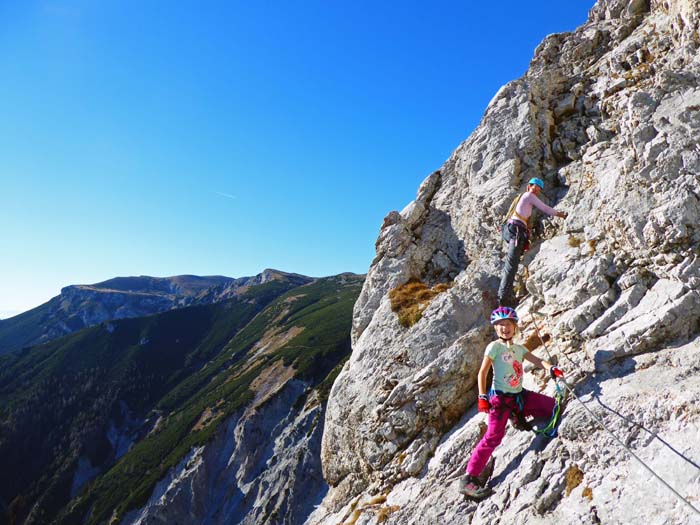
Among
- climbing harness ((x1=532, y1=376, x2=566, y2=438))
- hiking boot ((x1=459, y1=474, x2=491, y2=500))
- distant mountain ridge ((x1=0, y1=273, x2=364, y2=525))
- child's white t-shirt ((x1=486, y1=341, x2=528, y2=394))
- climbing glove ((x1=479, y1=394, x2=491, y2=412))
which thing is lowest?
distant mountain ridge ((x1=0, y1=273, x2=364, y2=525))

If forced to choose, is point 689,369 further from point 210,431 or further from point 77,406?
point 77,406

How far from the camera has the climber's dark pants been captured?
48.4 feet

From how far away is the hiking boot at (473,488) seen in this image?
33.3ft

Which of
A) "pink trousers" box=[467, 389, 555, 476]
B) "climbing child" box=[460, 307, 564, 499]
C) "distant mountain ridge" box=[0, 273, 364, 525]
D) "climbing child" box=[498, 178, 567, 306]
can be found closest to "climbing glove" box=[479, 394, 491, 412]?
"climbing child" box=[460, 307, 564, 499]

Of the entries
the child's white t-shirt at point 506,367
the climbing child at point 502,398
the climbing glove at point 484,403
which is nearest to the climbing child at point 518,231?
the climbing child at point 502,398

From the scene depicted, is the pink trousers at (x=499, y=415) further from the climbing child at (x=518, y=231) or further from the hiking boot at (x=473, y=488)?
the climbing child at (x=518, y=231)

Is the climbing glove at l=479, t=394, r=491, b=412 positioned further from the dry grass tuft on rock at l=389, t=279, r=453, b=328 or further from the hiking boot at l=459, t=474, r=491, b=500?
the dry grass tuft on rock at l=389, t=279, r=453, b=328

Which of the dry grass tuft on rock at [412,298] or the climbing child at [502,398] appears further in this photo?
the dry grass tuft on rock at [412,298]

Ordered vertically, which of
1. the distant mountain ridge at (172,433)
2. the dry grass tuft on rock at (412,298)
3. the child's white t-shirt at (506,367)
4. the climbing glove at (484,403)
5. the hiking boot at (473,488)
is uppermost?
the dry grass tuft on rock at (412,298)

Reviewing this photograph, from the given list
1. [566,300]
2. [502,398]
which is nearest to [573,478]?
[502,398]

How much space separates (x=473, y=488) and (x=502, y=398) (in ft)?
8.67

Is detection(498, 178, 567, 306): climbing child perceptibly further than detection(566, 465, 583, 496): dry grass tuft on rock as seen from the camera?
Yes

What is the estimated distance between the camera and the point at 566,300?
42.1 feet

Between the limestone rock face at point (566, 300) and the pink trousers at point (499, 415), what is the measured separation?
0.72 meters
